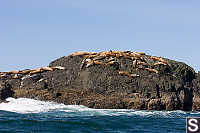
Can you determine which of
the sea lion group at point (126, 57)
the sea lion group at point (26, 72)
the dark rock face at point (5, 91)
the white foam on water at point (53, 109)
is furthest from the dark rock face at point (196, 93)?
the dark rock face at point (5, 91)

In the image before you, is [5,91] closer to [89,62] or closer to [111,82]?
[89,62]

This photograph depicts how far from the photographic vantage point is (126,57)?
46.5 meters

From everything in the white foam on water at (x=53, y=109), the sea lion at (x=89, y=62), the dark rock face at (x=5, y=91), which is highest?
the sea lion at (x=89, y=62)

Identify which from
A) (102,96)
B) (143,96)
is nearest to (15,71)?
(102,96)

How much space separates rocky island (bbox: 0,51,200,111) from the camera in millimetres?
40500

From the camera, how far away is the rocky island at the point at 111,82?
133 ft

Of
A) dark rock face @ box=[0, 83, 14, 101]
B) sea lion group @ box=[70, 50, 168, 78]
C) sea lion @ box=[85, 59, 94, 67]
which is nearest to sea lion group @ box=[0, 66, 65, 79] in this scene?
sea lion @ box=[85, 59, 94, 67]

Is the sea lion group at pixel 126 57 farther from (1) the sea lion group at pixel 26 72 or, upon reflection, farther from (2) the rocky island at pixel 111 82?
(1) the sea lion group at pixel 26 72

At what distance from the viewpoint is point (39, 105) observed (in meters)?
37.1

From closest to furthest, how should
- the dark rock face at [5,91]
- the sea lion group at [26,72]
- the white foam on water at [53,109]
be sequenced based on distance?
the white foam on water at [53,109] → the dark rock face at [5,91] → the sea lion group at [26,72]

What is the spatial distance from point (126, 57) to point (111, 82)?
5494 millimetres

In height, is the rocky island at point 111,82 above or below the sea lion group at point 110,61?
below

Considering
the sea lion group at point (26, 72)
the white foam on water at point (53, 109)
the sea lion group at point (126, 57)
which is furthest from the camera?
the sea lion group at point (26, 72)

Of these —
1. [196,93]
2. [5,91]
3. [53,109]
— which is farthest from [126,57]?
[5,91]
